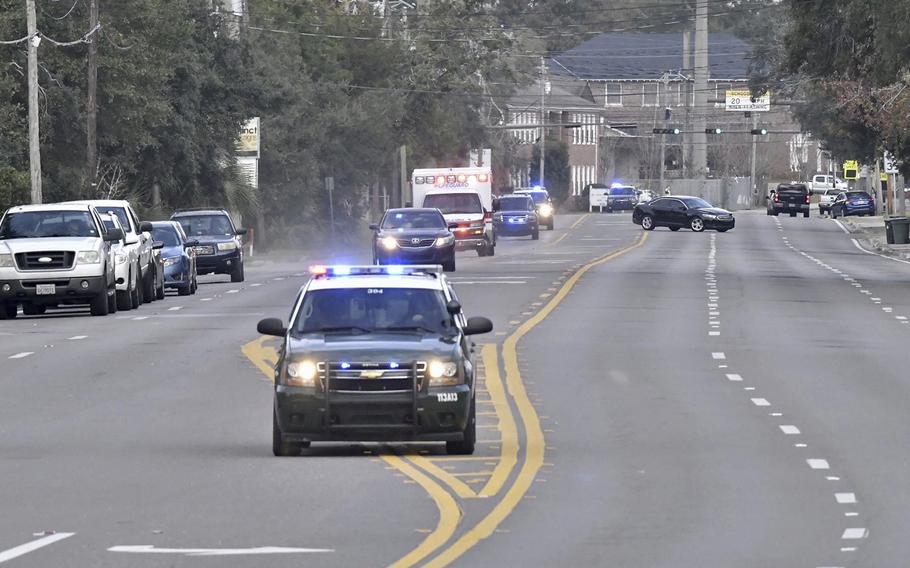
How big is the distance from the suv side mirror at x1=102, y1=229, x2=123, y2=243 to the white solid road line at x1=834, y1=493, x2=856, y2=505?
21.8 metres

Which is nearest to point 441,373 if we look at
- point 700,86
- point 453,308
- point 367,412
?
point 367,412

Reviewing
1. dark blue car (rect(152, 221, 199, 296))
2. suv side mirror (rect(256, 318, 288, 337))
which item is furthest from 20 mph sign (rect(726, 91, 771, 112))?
suv side mirror (rect(256, 318, 288, 337))

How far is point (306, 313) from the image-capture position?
15.6 meters

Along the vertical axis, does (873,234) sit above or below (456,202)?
below

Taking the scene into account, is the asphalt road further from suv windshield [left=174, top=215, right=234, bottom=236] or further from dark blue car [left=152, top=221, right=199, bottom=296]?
suv windshield [left=174, top=215, right=234, bottom=236]

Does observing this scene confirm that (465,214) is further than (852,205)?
No

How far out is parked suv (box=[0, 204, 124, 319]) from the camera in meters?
32.3

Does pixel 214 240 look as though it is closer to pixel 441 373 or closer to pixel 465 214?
pixel 465 214

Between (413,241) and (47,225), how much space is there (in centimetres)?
1377

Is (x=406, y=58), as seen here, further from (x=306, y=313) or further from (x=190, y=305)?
(x=306, y=313)

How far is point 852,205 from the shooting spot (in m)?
108

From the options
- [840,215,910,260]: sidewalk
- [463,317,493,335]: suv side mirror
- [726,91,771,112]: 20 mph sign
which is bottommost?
[840,215,910,260]: sidewalk

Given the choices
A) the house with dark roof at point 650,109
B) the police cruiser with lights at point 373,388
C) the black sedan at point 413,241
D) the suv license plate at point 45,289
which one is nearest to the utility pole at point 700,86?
the house with dark roof at point 650,109

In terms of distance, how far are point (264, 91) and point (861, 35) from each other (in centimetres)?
2797
